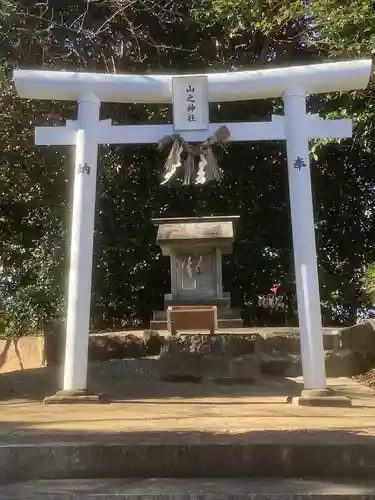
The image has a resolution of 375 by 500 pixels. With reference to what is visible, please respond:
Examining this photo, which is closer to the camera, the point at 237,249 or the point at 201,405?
the point at 201,405

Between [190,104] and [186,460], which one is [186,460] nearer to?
[186,460]

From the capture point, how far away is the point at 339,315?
15.4 meters

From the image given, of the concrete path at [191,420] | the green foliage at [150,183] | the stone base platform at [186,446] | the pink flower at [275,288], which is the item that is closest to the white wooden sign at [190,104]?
the concrete path at [191,420]

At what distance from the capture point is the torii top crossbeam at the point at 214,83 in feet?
21.1

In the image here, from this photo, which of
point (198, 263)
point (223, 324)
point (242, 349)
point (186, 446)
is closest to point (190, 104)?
point (242, 349)

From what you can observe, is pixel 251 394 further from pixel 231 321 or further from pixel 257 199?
pixel 257 199

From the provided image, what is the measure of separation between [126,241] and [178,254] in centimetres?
359

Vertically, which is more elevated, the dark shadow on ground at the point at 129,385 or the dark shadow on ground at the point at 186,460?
the dark shadow on ground at the point at 129,385

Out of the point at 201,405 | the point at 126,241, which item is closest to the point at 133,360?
the point at 201,405

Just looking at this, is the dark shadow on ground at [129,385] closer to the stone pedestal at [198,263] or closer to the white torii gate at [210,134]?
the white torii gate at [210,134]

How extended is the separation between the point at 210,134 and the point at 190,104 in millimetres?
380

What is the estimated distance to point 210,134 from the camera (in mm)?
6590

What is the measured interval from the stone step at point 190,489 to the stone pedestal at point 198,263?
610cm

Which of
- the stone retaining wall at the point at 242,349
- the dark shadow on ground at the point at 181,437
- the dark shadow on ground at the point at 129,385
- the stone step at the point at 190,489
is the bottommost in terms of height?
the stone step at the point at 190,489
